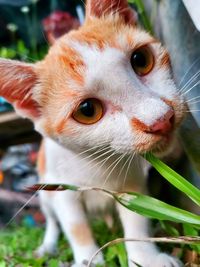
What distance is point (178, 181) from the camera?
4.39 ft

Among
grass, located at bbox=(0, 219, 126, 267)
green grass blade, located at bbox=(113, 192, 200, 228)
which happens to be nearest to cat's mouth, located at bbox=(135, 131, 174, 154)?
green grass blade, located at bbox=(113, 192, 200, 228)

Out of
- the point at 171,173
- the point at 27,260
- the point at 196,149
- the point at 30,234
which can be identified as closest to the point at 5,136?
the point at 30,234

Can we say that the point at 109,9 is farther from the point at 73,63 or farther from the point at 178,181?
the point at 178,181

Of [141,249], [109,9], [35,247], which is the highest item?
[109,9]

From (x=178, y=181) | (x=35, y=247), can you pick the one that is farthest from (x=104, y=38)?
(x=35, y=247)

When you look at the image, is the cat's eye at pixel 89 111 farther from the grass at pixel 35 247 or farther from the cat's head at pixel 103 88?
the grass at pixel 35 247

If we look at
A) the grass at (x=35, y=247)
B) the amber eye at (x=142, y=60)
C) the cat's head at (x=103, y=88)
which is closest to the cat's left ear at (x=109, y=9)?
the cat's head at (x=103, y=88)

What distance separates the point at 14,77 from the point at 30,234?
37.6 inches

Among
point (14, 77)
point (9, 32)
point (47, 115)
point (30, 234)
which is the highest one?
point (9, 32)

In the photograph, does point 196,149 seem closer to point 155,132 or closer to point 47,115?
point 155,132

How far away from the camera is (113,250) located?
1679 millimetres

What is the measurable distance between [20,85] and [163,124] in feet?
1.61

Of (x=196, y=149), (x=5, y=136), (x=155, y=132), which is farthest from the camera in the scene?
(x=5, y=136)

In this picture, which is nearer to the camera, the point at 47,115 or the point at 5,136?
the point at 47,115
